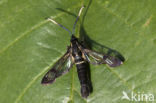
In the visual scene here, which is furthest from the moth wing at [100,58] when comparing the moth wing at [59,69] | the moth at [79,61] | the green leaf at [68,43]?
the moth wing at [59,69]

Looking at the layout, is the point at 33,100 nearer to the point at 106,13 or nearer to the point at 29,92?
the point at 29,92

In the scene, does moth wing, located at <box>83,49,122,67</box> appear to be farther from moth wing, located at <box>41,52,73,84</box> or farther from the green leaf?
moth wing, located at <box>41,52,73,84</box>

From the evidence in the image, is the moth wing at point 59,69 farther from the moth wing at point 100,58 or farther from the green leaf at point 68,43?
the moth wing at point 100,58

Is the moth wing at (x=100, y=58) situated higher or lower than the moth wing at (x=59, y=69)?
higher

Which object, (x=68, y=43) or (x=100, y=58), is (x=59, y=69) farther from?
(x=100, y=58)

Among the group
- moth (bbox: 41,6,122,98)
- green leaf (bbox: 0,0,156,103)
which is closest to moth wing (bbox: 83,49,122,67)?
moth (bbox: 41,6,122,98)

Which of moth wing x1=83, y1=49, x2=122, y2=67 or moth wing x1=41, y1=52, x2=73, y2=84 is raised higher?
moth wing x1=83, y1=49, x2=122, y2=67

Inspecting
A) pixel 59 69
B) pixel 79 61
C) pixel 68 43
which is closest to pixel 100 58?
pixel 79 61
